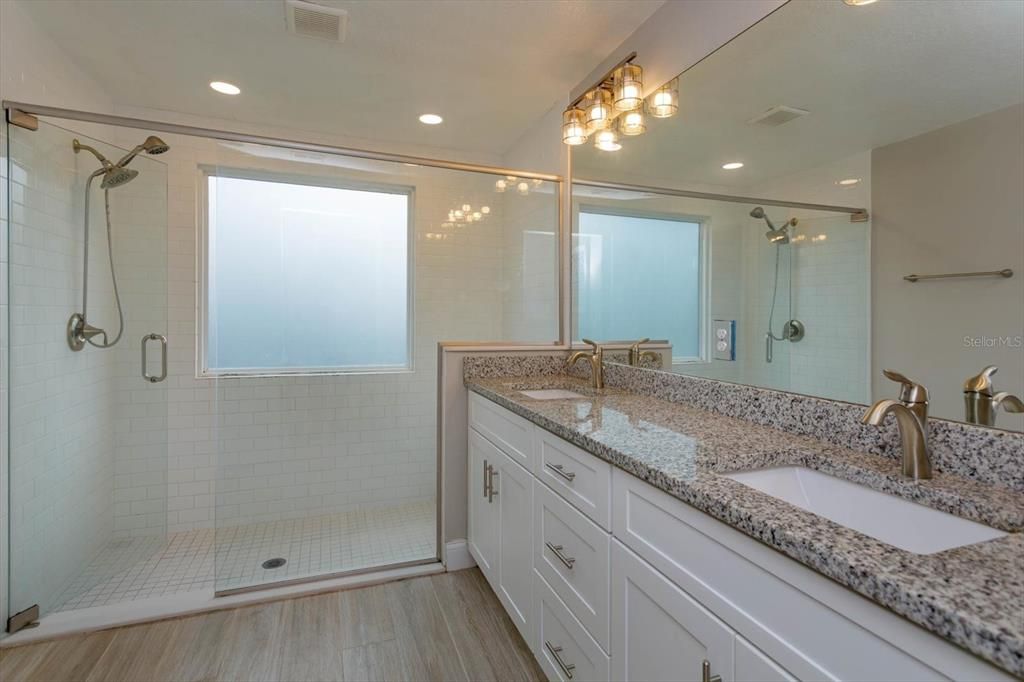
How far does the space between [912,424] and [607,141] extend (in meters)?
1.80

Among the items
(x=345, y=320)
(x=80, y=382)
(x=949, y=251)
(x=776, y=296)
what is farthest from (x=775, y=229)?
(x=80, y=382)

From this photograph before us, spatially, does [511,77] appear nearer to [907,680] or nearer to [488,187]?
[488,187]

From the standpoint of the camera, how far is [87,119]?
2027mm

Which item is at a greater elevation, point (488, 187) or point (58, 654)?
point (488, 187)

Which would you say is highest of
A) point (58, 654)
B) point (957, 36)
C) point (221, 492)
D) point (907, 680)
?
point (957, 36)

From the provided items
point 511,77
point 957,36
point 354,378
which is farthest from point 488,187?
point 957,36

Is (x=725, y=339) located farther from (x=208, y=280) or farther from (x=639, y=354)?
(x=208, y=280)

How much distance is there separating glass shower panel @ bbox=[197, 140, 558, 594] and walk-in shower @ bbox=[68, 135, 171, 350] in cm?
32

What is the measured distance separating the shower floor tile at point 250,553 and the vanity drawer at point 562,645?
3.68 ft

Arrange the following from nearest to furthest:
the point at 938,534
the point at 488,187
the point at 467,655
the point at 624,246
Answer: the point at 938,534
the point at 467,655
the point at 624,246
the point at 488,187

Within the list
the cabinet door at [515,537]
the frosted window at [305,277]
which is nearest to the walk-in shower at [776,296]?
the cabinet door at [515,537]

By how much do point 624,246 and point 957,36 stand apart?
141 centimetres

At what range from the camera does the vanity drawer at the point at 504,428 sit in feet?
5.68

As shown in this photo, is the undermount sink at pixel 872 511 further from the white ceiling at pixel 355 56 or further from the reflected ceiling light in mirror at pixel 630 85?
the white ceiling at pixel 355 56
